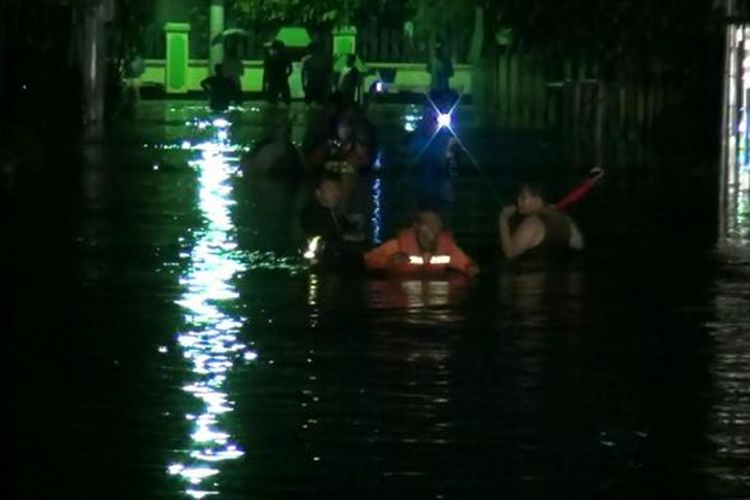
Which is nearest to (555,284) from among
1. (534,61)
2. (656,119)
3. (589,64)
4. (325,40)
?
(656,119)

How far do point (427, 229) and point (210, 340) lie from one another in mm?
3833

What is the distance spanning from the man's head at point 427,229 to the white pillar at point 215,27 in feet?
153

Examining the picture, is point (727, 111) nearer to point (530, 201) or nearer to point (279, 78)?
point (530, 201)

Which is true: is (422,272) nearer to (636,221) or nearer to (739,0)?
(636,221)

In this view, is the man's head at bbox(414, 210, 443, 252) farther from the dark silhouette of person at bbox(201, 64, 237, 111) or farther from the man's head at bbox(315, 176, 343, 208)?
the dark silhouette of person at bbox(201, 64, 237, 111)

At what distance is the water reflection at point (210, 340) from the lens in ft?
35.6

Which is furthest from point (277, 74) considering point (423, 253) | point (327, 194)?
point (423, 253)

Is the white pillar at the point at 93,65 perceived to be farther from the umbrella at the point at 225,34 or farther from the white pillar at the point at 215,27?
the white pillar at the point at 215,27

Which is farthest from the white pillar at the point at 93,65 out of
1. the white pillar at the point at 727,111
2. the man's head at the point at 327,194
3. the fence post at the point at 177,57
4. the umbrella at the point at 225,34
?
the umbrella at the point at 225,34

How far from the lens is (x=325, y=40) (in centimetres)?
6600

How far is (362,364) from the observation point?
13.9 meters

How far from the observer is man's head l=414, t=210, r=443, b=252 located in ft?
60.3

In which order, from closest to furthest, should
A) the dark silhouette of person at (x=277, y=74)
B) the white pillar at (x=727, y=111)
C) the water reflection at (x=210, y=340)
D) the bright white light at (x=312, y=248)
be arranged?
the water reflection at (x=210, y=340) < the bright white light at (x=312, y=248) < the white pillar at (x=727, y=111) < the dark silhouette of person at (x=277, y=74)

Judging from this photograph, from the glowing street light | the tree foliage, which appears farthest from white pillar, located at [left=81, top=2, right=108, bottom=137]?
the glowing street light
